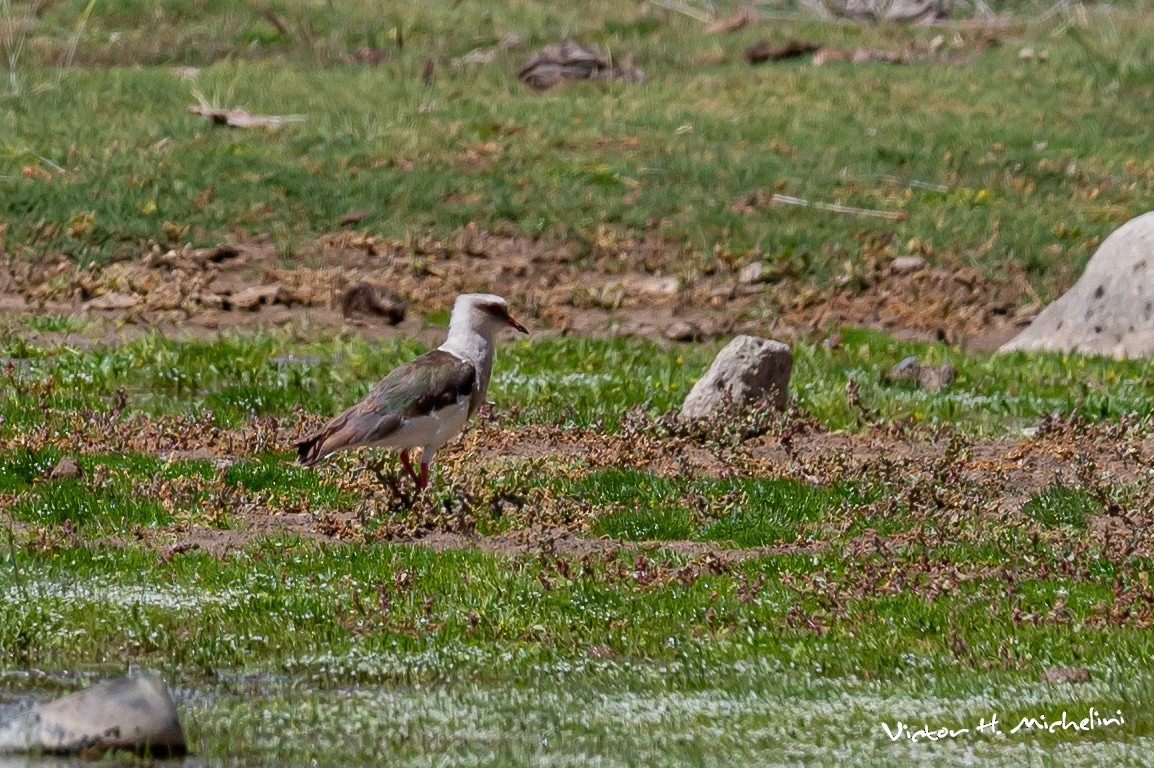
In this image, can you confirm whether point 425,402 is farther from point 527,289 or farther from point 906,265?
point 906,265

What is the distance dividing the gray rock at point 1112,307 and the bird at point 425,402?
759 cm

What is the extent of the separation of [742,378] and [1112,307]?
5485 mm

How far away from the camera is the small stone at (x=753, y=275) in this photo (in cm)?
2005

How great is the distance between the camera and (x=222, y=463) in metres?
12.2

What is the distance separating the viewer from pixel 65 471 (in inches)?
452

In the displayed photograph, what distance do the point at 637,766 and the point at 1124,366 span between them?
10.8 metres

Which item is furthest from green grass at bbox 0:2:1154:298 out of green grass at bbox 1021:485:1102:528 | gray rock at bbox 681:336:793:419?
green grass at bbox 1021:485:1102:528

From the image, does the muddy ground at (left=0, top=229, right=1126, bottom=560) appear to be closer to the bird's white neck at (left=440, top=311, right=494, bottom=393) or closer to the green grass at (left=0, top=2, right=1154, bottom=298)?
the green grass at (left=0, top=2, right=1154, bottom=298)

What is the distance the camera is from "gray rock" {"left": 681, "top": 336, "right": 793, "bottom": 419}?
1388 centimetres

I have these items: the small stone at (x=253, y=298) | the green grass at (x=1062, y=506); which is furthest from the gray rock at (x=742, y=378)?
the small stone at (x=253, y=298)

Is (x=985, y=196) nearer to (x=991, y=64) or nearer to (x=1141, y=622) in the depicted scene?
(x=991, y=64)

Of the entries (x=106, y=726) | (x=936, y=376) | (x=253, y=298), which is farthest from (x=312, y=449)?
(x=253, y=298)

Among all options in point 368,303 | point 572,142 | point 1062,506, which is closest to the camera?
point 1062,506

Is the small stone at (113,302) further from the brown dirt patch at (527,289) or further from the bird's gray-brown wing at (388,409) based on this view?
the bird's gray-brown wing at (388,409)
